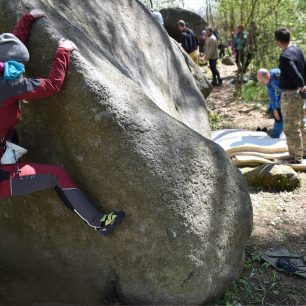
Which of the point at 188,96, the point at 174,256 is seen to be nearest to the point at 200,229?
the point at 174,256

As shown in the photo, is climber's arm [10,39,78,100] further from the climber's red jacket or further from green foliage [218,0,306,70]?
green foliage [218,0,306,70]

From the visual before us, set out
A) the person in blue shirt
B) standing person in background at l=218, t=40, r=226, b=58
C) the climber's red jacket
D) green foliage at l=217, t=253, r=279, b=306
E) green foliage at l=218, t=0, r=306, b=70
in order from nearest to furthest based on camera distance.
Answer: the climber's red jacket
green foliage at l=217, t=253, r=279, b=306
the person in blue shirt
green foliage at l=218, t=0, r=306, b=70
standing person in background at l=218, t=40, r=226, b=58

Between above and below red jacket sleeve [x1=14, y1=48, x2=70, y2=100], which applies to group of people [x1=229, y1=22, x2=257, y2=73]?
below

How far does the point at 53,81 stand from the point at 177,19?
16599mm

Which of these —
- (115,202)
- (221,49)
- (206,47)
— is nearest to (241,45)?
(206,47)

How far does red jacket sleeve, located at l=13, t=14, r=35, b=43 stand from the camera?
134 inches

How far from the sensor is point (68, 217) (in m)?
3.57

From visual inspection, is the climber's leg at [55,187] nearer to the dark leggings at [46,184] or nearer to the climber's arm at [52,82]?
the dark leggings at [46,184]

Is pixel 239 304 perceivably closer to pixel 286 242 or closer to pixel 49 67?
pixel 286 242

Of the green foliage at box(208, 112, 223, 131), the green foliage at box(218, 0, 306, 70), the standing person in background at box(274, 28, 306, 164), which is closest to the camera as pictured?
the standing person in background at box(274, 28, 306, 164)

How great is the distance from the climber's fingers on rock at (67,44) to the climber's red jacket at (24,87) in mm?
39

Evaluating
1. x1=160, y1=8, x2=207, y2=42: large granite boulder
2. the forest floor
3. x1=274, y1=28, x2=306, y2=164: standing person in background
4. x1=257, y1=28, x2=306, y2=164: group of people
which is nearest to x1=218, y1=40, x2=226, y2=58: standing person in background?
x1=160, y1=8, x2=207, y2=42: large granite boulder

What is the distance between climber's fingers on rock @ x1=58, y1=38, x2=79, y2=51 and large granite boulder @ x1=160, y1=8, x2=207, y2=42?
1374 cm

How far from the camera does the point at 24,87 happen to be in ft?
10.1
